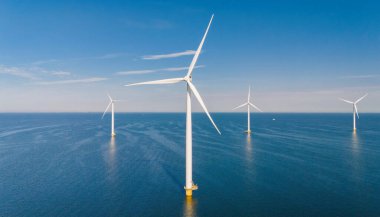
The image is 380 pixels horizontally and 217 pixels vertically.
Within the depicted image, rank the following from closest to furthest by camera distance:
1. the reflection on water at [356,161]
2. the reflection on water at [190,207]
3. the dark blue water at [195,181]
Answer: the reflection on water at [190,207], the dark blue water at [195,181], the reflection on water at [356,161]

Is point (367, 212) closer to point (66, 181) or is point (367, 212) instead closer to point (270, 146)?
point (66, 181)

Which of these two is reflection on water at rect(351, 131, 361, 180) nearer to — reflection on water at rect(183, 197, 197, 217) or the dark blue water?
the dark blue water

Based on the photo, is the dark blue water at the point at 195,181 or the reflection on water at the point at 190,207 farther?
the dark blue water at the point at 195,181

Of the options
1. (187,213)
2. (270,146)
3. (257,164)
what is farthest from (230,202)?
(270,146)

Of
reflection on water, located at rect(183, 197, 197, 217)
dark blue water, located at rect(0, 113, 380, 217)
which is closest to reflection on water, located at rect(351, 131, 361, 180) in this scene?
dark blue water, located at rect(0, 113, 380, 217)

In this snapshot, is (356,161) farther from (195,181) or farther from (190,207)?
(190,207)

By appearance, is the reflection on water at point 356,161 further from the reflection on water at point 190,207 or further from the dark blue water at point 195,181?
the reflection on water at point 190,207

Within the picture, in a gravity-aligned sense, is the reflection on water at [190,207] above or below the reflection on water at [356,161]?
below

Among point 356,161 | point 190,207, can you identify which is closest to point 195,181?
point 190,207

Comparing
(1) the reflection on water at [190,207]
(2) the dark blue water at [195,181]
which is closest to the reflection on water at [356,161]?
(2) the dark blue water at [195,181]
